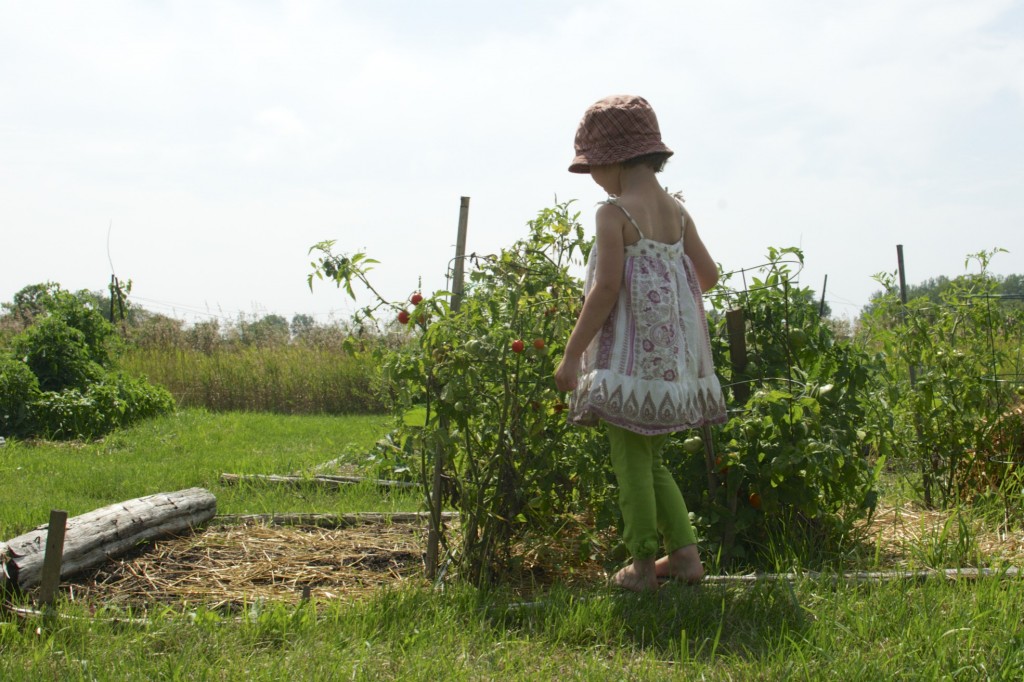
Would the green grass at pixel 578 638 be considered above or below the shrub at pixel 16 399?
below

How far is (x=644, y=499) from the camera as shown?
313 cm

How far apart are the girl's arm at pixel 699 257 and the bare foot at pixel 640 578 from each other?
3.52 feet

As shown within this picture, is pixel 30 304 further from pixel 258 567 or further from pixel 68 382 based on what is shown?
A: pixel 258 567

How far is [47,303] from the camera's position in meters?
10.3

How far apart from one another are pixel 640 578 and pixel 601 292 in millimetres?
1026

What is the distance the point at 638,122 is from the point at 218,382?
10.7 metres

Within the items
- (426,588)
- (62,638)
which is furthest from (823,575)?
(62,638)

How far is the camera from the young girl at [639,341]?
3.07 m

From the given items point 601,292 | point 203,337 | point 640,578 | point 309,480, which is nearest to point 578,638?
point 640,578

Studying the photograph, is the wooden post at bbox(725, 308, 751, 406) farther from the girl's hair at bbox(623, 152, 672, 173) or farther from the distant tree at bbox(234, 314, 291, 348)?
the distant tree at bbox(234, 314, 291, 348)

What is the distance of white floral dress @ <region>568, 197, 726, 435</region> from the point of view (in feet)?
10.0

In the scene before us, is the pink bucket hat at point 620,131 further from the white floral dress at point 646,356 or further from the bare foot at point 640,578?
the bare foot at point 640,578

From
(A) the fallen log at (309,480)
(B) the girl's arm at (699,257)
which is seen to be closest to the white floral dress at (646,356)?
(B) the girl's arm at (699,257)

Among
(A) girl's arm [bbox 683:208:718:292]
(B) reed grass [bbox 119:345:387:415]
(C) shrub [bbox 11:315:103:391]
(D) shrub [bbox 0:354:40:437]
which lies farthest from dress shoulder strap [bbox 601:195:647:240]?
(B) reed grass [bbox 119:345:387:415]
